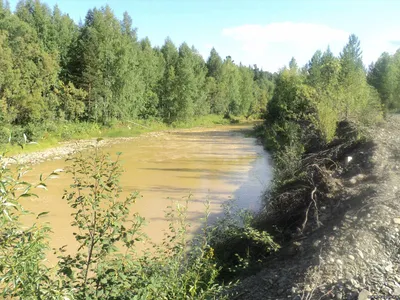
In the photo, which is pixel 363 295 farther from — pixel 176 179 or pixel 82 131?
pixel 82 131

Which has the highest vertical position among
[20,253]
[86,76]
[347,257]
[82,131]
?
[86,76]

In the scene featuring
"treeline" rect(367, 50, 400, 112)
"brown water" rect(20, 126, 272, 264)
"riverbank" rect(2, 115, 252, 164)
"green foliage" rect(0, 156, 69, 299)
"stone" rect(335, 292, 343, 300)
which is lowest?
"brown water" rect(20, 126, 272, 264)

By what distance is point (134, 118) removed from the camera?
1574 inches

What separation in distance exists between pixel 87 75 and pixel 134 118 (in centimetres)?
831

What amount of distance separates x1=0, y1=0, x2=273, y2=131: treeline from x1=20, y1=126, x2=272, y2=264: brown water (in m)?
6.31

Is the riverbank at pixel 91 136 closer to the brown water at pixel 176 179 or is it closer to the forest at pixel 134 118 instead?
the forest at pixel 134 118

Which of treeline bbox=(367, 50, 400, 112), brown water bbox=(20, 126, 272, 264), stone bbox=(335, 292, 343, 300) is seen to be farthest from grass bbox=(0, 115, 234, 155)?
treeline bbox=(367, 50, 400, 112)

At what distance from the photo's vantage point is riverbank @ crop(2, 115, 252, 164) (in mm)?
22508

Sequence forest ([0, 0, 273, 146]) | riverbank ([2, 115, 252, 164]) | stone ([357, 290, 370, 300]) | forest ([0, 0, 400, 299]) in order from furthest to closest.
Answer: forest ([0, 0, 273, 146])
riverbank ([2, 115, 252, 164])
stone ([357, 290, 370, 300])
forest ([0, 0, 400, 299])

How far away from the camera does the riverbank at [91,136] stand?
886 inches

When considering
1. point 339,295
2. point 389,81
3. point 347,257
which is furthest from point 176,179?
point 389,81

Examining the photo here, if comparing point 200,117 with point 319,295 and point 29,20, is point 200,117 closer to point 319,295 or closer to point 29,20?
point 29,20

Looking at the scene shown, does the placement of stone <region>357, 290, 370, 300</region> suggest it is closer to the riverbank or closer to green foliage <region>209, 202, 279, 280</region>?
green foliage <region>209, 202, 279, 280</region>

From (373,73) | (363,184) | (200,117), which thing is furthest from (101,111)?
(363,184)
